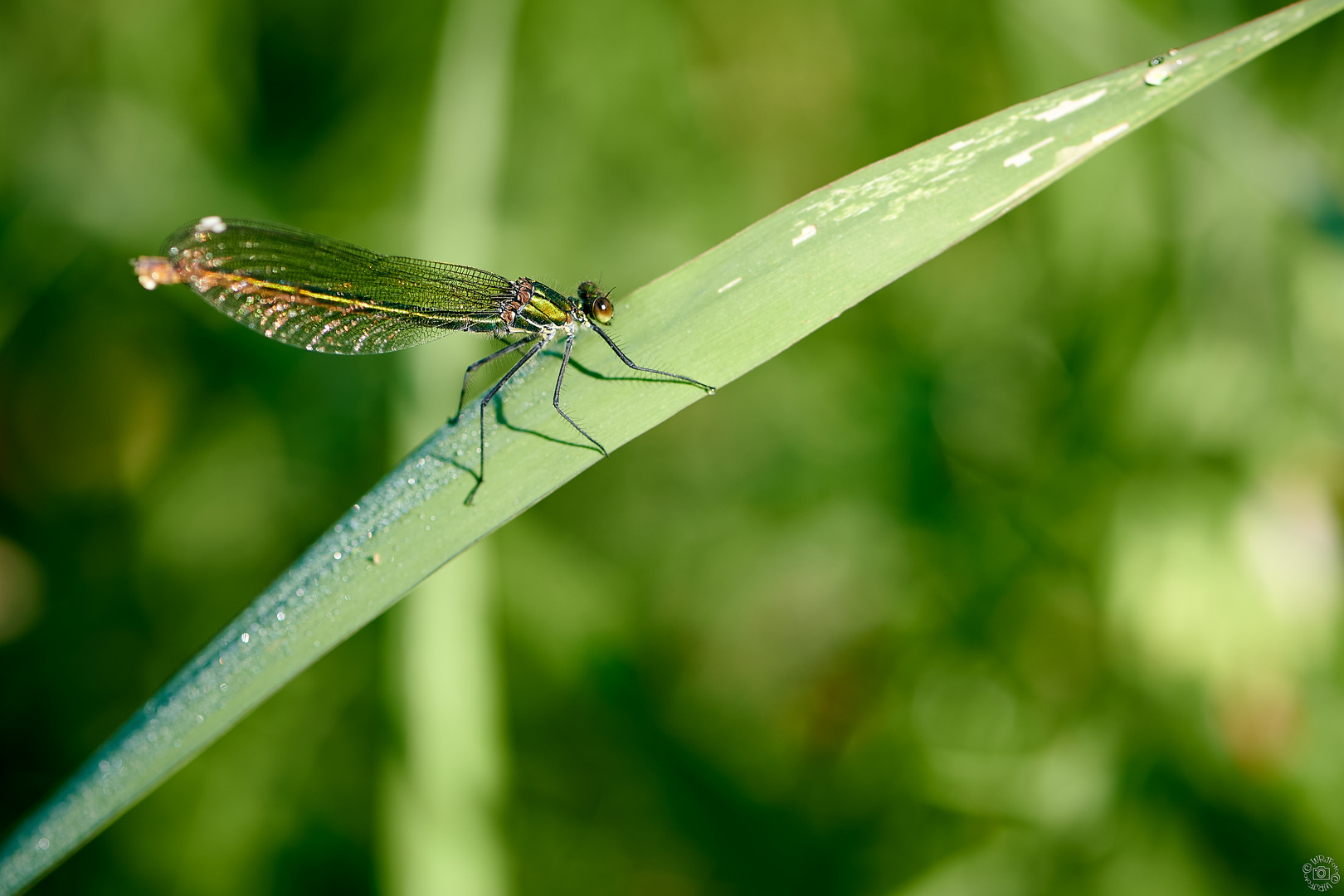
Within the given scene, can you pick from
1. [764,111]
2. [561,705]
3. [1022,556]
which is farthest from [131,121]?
[1022,556]

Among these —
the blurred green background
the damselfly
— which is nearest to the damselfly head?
the damselfly

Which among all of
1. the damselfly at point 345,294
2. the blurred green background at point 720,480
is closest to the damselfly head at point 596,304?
the damselfly at point 345,294

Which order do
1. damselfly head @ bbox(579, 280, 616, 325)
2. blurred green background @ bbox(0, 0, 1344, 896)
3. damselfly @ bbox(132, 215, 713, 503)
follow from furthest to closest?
damselfly @ bbox(132, 215, 713, 503) < blurred green background @ bbox(0, 0, 1344, 896) < damselfly head @ bbox(579, 280, 616, 325)

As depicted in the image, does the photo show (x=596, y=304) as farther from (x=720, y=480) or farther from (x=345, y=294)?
(x=720, y=480)

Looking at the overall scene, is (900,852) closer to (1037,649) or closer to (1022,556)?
(1037,649)

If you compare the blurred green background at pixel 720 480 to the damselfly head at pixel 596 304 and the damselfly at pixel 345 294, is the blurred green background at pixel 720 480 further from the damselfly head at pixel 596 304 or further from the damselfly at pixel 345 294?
the damselfly head at pixel 596 304

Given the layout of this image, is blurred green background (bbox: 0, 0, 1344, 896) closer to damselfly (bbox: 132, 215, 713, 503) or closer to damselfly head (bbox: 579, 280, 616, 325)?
damselfly (bbox: 132, 215, 713, 503)
